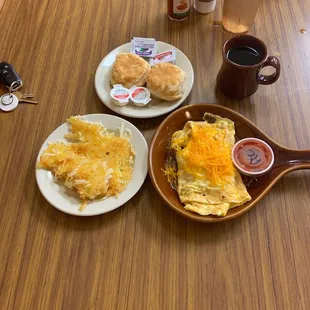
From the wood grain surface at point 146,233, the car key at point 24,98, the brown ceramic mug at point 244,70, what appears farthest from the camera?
the car key at point 24,98

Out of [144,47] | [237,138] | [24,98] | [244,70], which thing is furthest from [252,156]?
[24,98]

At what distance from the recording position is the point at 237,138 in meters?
0.92

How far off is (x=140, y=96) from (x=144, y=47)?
20 cm

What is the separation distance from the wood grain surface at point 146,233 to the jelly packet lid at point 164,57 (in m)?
0.08

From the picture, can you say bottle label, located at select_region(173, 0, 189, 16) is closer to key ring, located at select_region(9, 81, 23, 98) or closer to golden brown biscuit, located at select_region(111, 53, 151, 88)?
golden brown biscuit, located at select_region(111, 53, 151, 88)

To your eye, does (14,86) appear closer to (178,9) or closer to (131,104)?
(131,104)

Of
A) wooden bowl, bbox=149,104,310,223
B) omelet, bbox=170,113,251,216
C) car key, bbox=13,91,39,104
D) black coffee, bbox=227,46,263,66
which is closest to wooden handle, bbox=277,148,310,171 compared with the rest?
wooden bowl, bbox=149,104,310,223

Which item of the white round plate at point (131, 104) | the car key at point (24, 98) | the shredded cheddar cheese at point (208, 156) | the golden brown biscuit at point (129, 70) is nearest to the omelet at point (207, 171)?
the shredded cheddar cheese at point (208, 156)

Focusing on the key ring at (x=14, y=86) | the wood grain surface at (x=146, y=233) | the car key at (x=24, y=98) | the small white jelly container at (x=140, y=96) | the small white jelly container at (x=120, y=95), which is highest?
the key ring at (x=14, y=86)

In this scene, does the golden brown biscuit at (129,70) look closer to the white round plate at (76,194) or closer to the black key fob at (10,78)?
the white round plate at (76,194)

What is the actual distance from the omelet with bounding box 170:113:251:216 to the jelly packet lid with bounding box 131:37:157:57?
0.30 metres

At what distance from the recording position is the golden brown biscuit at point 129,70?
0.96 meters

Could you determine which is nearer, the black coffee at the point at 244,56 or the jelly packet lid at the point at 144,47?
the black coffee at the point at 244,56

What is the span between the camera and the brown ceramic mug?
900 mm
